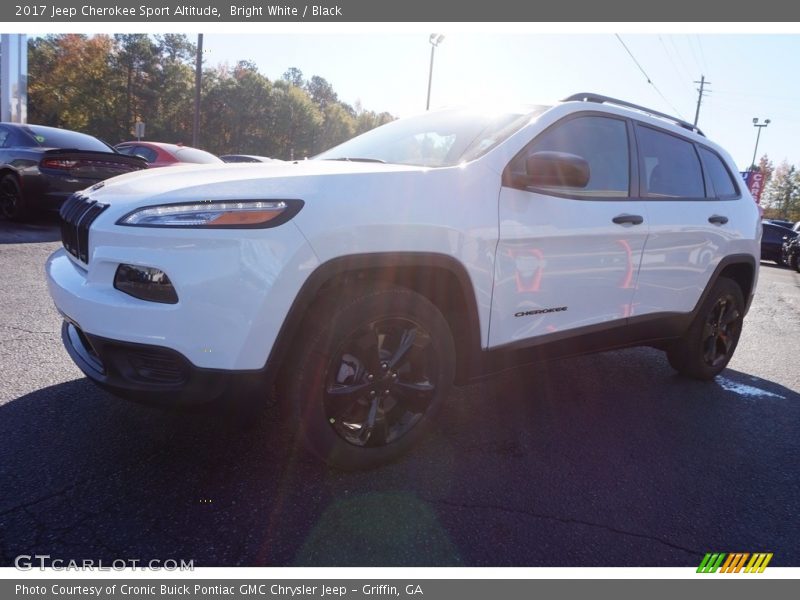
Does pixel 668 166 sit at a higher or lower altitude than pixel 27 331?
higher

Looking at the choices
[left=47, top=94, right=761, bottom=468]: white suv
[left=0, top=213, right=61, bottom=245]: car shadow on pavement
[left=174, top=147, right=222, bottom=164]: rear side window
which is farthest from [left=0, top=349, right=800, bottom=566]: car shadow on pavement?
[left=174, top=147, right=222, bottom=164]: rear side window

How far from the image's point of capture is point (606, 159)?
3.36 meters

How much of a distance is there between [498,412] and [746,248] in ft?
8.32

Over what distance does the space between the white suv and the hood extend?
0.01 m

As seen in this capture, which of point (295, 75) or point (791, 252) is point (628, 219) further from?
point (295, 75)

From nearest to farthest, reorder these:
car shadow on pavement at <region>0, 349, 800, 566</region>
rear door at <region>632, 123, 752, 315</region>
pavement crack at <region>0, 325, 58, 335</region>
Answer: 1. car shadow on pavement at <region>0, 349, 800, 566</region>
2. rear door at <region>632, 123, 752, 315</region>
3. pavement crack at <region>0, 325, 58, 335</region>

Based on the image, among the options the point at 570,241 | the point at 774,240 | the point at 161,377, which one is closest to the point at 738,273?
the point at 570,241

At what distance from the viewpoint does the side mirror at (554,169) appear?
8.68ft

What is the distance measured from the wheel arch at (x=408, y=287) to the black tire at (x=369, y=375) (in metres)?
0.06

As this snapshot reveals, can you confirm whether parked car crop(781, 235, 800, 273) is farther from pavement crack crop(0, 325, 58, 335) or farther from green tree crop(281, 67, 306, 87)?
green tree crop(281, 67, 306, 87)

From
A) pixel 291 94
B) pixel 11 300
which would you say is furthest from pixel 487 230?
pixel 291 94

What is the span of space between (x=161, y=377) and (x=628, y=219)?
258 centimetres

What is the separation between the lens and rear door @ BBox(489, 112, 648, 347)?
2.70 metres

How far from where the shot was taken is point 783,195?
6738 cm
